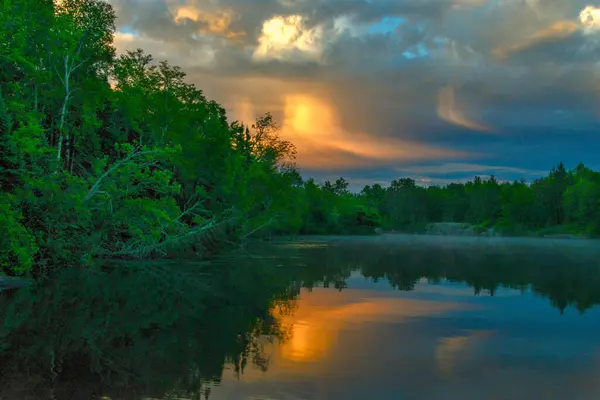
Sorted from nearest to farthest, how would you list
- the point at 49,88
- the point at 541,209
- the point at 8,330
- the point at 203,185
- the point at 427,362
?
the point at 427,362, the point at 8,330, the point at 49,88, the point at 203,185, the point at 541,209

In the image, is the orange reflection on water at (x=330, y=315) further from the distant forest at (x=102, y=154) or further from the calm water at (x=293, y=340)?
the distant forest at (x=102, y=154)

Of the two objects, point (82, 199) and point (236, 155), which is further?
point (236, 155)

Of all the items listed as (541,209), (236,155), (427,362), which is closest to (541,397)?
(427,362)

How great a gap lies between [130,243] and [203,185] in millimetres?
14274

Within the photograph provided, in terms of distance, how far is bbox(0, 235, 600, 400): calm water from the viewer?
40.2 ft

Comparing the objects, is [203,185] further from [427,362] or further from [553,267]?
[427,362]

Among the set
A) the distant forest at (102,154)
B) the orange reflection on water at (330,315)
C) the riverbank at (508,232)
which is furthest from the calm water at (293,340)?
the riverbank at (508,232)

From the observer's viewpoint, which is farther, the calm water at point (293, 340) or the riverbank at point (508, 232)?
the riverbank at point (508, 232)

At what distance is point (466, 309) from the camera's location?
24.8 meters

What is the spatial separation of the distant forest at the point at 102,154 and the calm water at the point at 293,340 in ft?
12.7

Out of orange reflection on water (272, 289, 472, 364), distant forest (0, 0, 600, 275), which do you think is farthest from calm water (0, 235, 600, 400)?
distant forest (0, 0, 600, 275)

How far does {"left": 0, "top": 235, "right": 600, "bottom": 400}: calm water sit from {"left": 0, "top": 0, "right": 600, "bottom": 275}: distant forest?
3.88 metres

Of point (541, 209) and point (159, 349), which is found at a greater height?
point (541, 209)

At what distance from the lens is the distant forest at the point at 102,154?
2952 centimetres
